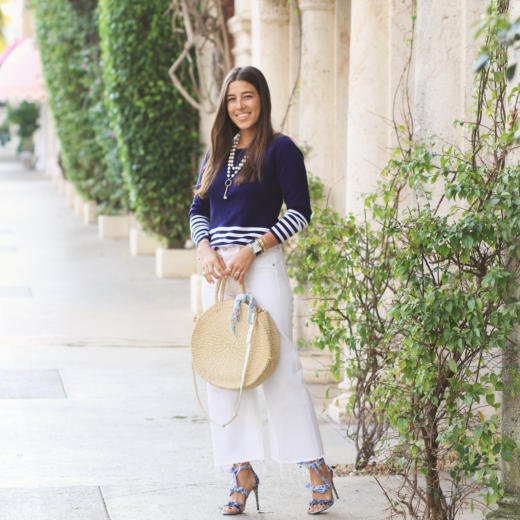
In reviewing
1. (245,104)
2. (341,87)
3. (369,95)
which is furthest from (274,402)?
(341,87)

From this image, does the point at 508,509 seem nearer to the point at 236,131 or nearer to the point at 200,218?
the point at 200,218

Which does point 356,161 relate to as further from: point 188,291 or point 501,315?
point 188,291

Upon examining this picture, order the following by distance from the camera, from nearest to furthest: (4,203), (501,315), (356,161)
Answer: (501,315), (356,161), (4,203)

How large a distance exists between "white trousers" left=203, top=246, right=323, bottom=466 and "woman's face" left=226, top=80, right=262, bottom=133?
1.73ft

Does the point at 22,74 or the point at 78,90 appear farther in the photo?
the point at 22,74

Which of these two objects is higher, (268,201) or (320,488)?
(268,201)

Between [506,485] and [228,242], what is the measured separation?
1.49 meters

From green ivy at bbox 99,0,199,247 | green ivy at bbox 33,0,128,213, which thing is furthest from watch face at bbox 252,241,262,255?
green ivy at bbox 33,0,128,213

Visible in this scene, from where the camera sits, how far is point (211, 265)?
495 cm

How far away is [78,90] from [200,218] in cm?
1481

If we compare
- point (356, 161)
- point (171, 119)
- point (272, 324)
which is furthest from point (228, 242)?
point (171, 119)

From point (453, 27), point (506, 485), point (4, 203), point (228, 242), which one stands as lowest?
point (4, 203)

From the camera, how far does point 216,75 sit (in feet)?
43.8

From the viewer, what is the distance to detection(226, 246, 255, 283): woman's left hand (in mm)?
4891
